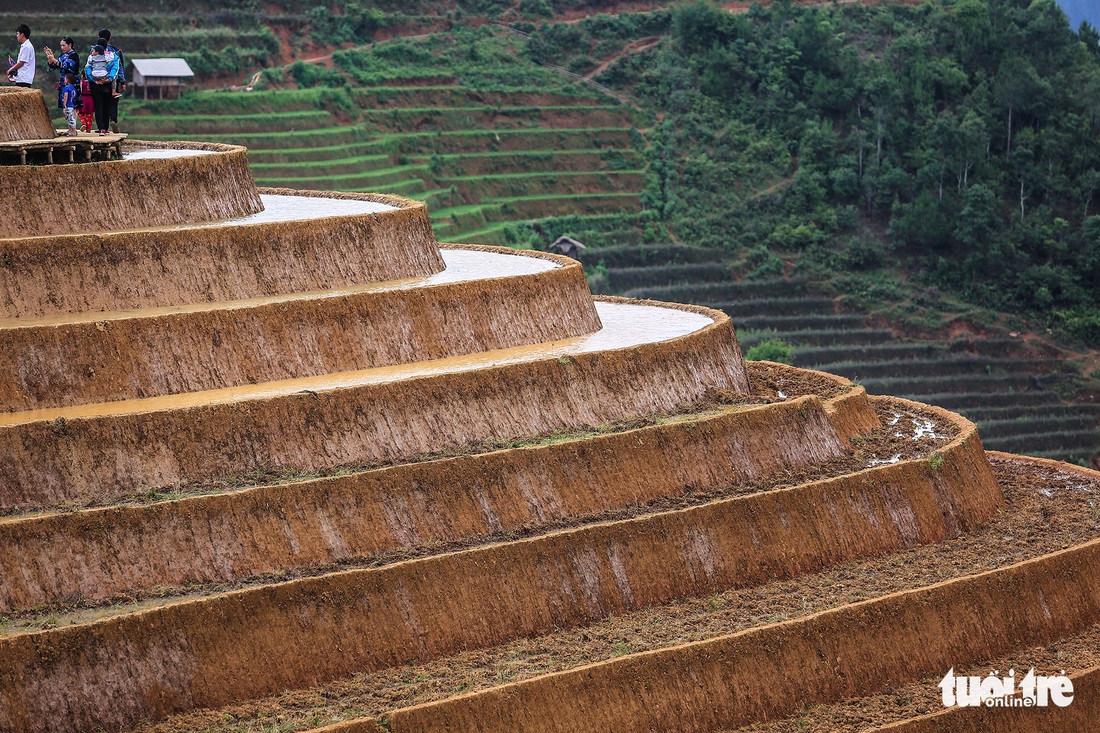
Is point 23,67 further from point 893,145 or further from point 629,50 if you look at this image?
point 629,50

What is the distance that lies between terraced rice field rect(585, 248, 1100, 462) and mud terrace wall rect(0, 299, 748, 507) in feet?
84.4

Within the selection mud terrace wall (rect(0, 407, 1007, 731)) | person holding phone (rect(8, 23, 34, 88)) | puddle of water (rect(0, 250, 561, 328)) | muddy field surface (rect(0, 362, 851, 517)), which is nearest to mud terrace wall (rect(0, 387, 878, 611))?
muddy field surface (rect(0, 362, 851, 517))

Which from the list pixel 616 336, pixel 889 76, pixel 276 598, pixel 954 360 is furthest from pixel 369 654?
pixel 889 76

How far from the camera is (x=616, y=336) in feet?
117

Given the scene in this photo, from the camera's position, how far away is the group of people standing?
35.5m

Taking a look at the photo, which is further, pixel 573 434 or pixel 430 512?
pixel 573 434

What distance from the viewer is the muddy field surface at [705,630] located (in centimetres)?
2433

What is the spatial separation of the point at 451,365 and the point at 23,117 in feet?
34.0

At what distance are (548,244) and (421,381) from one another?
36.0 m

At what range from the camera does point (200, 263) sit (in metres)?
31.8

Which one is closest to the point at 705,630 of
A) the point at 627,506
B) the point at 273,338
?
the point at 627,506

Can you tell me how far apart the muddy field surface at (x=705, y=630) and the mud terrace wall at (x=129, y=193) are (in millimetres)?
11585

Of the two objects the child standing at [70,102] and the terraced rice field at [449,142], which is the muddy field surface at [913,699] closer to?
the child standing at [70,102]

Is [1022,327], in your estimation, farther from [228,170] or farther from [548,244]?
[228,170]
